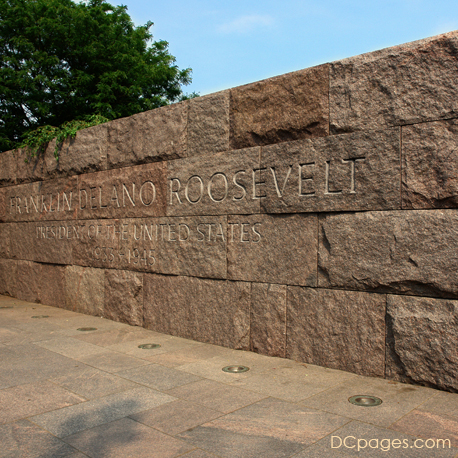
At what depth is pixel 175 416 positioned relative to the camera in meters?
2.89

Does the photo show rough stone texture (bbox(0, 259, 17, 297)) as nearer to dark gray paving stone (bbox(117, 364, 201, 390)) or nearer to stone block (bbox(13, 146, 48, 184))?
stone block (bbox(13, 146, 48, 184))

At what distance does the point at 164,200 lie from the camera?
17.9ft

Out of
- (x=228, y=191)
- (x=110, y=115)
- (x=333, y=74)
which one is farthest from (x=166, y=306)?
(x=110, y=115)

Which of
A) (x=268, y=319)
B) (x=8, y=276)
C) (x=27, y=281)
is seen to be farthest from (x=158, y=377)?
(x=8, y=276)

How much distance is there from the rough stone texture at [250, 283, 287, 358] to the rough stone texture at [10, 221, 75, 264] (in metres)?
3.67

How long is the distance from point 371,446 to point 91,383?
7.14 feet

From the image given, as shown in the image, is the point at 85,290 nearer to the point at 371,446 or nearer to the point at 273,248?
the point at 273,248

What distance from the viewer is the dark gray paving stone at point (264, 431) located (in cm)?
243

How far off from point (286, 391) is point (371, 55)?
279 cm

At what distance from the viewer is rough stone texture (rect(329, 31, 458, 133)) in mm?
3352

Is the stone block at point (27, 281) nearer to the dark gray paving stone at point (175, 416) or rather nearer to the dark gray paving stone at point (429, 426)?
the dark gray paving stone at point (175, 416)

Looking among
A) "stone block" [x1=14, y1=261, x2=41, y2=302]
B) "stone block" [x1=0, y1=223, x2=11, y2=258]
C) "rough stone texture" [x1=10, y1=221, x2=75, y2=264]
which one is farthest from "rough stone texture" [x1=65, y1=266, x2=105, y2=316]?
"stone block" [x1=0, y1=223, x2=11, y2=258]

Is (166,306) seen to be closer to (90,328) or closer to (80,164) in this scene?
(90,328)

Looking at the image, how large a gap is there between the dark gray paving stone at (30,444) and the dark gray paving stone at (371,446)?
1.28m
